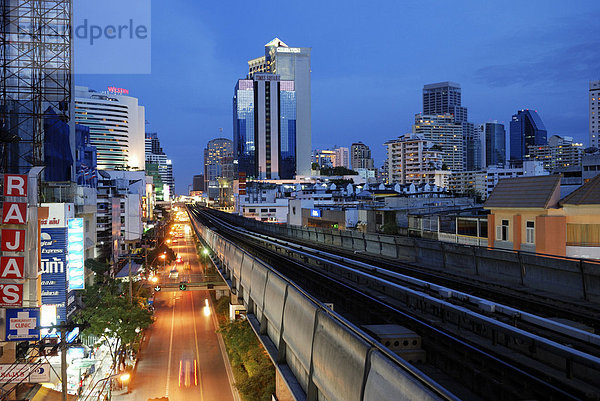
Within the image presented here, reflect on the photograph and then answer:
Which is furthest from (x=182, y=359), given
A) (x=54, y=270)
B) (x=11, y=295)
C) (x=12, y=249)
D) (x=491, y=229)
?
(x=491, y=229)

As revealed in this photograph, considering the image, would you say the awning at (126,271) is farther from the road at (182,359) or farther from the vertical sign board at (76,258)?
the vertical sign board at (76,258)

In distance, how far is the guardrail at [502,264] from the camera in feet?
47.8

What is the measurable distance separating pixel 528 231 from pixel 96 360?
27.8m

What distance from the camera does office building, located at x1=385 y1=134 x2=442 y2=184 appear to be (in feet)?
599

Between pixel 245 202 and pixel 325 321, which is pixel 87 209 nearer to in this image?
pixel 325 321

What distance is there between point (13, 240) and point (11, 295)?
9.08 feet

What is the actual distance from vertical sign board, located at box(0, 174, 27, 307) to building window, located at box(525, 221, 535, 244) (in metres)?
26.3

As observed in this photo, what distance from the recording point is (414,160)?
186875 mm

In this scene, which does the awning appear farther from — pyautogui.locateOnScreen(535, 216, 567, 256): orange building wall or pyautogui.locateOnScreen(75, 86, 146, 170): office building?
pyautogui.locateOnScreen(75, 86, 146, 170): office building

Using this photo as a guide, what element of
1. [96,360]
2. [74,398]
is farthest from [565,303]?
[96,360]

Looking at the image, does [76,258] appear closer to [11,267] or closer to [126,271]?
[11,267]

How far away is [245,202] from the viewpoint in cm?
12669

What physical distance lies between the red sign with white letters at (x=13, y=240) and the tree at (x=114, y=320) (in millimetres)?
7006

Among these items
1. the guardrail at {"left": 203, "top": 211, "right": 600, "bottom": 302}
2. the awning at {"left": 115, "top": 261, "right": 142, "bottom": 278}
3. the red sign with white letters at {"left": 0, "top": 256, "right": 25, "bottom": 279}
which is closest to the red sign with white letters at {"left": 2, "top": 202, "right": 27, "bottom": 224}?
the red sign with white letters at {"left": 0, "top": 256, "right": 25, "bottom": 279}
